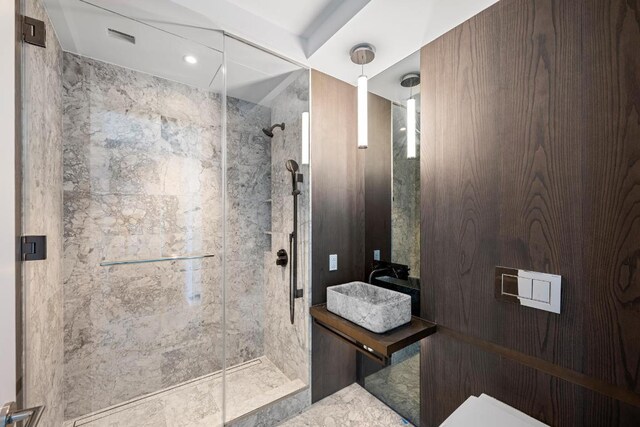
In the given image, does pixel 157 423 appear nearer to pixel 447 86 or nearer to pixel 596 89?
pixel 447 86

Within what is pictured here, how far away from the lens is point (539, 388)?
43.4 inches

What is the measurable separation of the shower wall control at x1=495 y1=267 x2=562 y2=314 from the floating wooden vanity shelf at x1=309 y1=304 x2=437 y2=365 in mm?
441

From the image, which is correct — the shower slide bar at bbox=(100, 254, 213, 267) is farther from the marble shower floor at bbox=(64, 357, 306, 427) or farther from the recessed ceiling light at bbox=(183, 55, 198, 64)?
the recessed ceiling light at bbox=(183, 55, 198, 64)

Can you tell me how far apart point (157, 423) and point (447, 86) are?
2.74 m

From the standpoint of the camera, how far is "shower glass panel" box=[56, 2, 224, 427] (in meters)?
1.66

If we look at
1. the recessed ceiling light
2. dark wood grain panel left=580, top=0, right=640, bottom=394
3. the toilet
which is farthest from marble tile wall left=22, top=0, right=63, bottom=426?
dark wood grain panel left=580, top=0, right=640, bottom=394

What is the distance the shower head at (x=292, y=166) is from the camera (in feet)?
6.46

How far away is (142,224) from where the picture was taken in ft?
6.41

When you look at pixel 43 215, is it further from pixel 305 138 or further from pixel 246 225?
pixel 305 138

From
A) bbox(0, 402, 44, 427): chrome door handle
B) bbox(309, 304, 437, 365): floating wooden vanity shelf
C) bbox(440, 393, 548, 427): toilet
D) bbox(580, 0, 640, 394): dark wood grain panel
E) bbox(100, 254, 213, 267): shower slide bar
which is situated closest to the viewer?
bbox(0, 402, 44, 427): chrome door handle

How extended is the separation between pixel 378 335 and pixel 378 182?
3.49 feet

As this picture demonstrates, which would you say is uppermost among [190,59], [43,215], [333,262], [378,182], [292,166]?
[190,59]

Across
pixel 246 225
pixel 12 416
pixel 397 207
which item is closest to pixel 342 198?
pixel 397 207

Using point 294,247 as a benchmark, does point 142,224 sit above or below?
above
